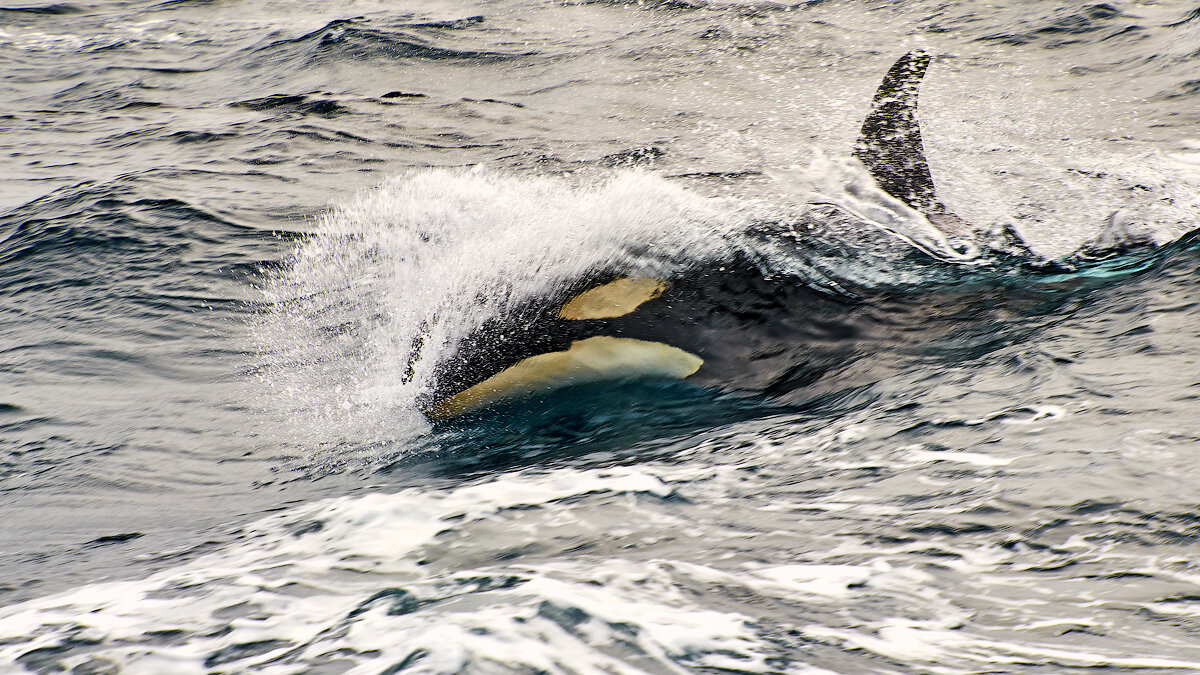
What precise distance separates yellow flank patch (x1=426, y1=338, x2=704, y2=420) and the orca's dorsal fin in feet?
5.38

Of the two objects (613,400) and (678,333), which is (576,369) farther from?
(678,333)

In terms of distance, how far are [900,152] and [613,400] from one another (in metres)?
2.38

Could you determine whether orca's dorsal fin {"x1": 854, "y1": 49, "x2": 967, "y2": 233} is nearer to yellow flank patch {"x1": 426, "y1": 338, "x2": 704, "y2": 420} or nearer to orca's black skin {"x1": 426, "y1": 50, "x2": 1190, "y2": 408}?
orca's black skin {"x1": 426, "y1": 50, "x2": 1190, "y2": 408}

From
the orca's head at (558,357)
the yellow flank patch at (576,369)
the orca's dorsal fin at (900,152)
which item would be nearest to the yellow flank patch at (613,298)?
the orca's head at (558,357)

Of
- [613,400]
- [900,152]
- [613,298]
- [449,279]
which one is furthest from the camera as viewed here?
[900,152]

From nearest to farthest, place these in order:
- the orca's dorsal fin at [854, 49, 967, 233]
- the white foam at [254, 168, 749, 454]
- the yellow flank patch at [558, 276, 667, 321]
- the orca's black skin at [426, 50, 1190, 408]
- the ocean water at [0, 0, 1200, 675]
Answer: the ocean water at [0, 0, 1200, 675]
the orca's black skin at [426, 50, 1190, 408]
the yellow flank patch at [558, 276, 667, 321]
the white foam at [254, 168, 749, 454]
the orca's dorsal fin at [854, 49, 967, 233]

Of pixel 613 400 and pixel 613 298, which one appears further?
pixel 613 298

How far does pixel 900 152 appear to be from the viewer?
4.99 meters

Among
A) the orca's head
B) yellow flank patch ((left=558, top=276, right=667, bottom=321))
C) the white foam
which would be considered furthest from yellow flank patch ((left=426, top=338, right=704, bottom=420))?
the white foam

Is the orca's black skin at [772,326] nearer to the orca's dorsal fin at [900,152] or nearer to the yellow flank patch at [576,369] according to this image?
the yellow flank patch at [576,369]

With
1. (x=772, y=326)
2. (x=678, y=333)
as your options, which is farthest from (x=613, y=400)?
(x=772, y=326)

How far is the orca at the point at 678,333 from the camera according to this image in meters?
3.62

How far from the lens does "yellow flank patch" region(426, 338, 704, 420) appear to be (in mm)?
3701

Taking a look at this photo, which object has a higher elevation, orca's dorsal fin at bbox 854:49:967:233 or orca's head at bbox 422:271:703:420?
orca's dorsal fin at bbox 854:49:967:233
